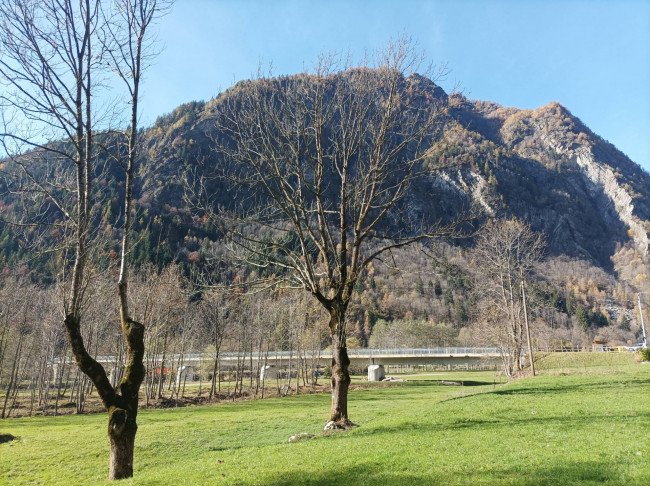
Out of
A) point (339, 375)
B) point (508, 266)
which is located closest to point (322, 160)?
point (339, 375)

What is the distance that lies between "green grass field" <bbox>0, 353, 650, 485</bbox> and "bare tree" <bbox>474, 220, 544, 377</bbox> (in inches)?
486

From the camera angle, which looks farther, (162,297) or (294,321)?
(294,321)

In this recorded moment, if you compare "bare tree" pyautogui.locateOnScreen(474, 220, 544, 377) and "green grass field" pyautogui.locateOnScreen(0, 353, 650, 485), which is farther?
"bare tree" pyautogui.locateOnScreen(474, 220, 544, 377)

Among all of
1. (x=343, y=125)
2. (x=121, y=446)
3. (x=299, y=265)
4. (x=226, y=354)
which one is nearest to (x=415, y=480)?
(x=121, y=446)

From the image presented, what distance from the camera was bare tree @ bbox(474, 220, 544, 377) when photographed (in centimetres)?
3039

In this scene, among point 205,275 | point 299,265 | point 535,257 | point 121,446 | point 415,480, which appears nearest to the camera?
point 415,480

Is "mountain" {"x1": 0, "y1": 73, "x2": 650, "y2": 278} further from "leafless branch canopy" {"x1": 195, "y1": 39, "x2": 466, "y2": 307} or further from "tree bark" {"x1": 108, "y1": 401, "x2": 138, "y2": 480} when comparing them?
"tree bark" {"x1": 108, "y1": 401, "x2": 138, "y2": 480}

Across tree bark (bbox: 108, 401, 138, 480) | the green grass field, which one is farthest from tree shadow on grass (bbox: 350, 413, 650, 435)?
tree bark (bbox: 108, 401, 138, 480)

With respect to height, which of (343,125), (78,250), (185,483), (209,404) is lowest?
(209,404)

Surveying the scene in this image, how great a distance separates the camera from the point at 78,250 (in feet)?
26.1

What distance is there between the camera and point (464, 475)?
6168 mm

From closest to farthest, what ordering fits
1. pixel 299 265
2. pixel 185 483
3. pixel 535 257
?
1. pixel 185 483
2. pixel 299 265
3. pixel 535 257

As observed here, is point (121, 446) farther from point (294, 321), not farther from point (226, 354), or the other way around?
point (226, 354)

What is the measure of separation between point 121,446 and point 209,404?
27.7m
